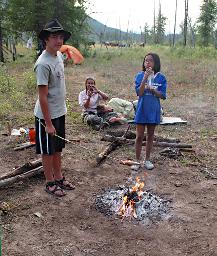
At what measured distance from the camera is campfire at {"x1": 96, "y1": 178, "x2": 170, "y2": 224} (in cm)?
404

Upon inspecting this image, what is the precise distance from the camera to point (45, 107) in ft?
13.3

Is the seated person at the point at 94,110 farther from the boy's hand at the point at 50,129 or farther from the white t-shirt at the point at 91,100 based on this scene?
the boy's hand at the point at 50,129

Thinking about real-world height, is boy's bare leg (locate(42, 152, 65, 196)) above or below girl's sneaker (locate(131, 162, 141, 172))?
above

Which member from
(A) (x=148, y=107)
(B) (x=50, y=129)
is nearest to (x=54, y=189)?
(B) (x=50, y=129)

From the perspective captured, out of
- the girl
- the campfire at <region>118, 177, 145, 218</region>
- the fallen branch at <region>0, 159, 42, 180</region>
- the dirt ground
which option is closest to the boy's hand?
the dirt ground

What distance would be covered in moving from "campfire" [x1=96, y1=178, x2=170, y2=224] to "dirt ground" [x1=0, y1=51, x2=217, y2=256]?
9cm

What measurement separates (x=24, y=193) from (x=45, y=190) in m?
0.26

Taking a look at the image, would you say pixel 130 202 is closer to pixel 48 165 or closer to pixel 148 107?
pixel 48 165

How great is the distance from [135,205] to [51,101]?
5.11ft

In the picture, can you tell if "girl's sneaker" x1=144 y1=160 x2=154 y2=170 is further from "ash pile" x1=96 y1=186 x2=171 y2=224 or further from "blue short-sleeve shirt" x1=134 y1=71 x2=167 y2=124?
"ash pile" x1=96 y1=186 x2=171 y2=224

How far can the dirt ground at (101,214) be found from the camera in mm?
3488

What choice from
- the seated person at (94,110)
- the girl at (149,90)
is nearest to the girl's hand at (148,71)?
the girl at (149,90)

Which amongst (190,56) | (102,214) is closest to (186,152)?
(102,214)

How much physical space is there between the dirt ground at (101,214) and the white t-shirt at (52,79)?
110cm
